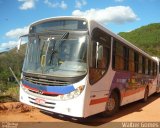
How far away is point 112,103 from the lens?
9703mm

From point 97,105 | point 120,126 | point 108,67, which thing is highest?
point 108,67

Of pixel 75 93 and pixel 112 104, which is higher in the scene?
pixel 75 93

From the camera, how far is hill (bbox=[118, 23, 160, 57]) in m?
94.7

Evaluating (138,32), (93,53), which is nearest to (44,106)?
(93,53)

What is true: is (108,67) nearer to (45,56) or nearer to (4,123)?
(45,56)

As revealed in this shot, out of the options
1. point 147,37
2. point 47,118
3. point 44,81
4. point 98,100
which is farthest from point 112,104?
point 147,37

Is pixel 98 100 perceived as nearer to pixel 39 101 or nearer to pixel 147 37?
pixel 39 101

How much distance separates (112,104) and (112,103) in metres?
0.03

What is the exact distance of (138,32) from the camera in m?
118

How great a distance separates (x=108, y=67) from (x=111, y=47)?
0.74 metres

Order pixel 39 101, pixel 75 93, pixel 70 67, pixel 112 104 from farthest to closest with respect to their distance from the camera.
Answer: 1. pixel 112 104
2. pixel 39 101
3. pixel 70 67
4. pixel 75 93

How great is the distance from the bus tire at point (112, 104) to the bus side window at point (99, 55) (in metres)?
1.29

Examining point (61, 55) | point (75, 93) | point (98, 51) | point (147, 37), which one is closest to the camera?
point (75, 93)

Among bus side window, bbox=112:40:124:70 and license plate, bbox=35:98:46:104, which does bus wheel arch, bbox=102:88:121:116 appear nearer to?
bus side window, bbox=112:40:124:70
